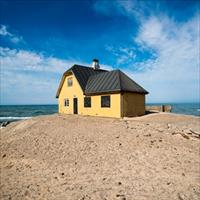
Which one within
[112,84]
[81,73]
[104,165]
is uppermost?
[81,73]

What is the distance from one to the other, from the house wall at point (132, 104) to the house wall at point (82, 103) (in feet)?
1.73

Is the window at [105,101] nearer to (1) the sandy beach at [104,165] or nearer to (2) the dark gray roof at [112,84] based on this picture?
(2) the dark gray roof at [112,84]

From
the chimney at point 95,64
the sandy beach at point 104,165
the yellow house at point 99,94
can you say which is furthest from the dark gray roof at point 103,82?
the sandy beach at point 104,165

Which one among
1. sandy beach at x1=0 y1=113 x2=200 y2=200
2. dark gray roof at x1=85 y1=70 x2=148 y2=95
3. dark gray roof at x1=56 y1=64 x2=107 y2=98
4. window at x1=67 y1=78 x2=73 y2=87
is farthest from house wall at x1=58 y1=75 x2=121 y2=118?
sandy beach at x1=0 y1=113 x2=200 y2=200

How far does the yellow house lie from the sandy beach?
507 cm

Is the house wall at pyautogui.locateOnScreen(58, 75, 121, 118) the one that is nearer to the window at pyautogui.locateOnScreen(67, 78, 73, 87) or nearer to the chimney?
the window at pyautogui.locateOnScreen(67, 78, 73, 87)

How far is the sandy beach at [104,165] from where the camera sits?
588cm

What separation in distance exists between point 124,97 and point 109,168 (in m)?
10.6

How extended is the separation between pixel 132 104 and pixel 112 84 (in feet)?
8.92

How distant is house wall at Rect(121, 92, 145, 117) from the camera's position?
1748 cm

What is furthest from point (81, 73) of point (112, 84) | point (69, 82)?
point (112, 84)

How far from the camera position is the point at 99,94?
19266mm

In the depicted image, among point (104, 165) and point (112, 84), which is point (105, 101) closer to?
point (112, 84)

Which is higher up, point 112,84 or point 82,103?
point 112,84
